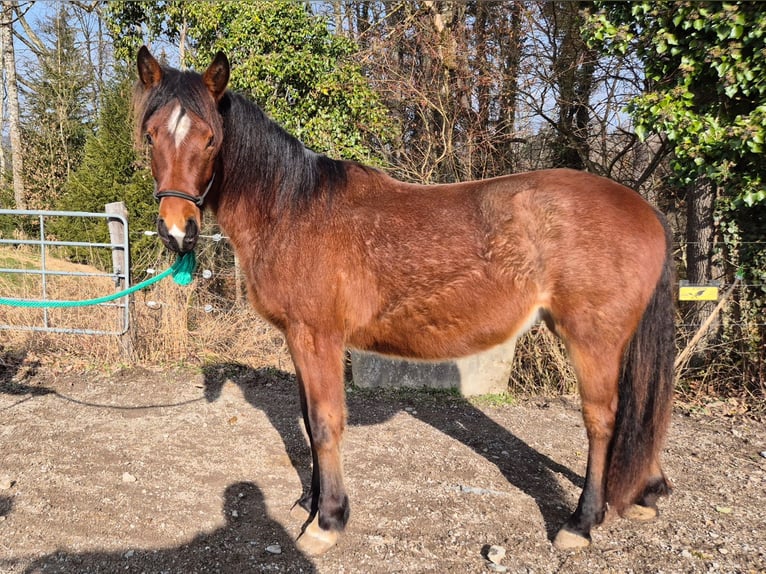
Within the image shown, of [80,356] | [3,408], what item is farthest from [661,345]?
[80,356]

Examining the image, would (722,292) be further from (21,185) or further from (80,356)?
(21,185)

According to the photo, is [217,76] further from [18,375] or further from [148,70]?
[18,375]

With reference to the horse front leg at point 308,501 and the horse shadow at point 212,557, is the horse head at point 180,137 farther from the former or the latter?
the horse shadow at point 212,557

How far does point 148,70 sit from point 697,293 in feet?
17.3

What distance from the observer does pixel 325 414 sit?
276cm

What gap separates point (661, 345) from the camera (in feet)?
9.02

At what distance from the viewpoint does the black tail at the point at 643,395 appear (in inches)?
106

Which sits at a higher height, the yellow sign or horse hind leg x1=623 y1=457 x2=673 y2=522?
the yellow sign

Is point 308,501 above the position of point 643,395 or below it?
below

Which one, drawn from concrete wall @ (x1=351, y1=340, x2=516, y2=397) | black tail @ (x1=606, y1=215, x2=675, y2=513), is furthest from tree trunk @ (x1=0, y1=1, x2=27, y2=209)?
black tail @ (x1=606, y1=215, x2=675, y2=513)

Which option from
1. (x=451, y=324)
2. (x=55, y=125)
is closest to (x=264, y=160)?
(x=451, y=324)

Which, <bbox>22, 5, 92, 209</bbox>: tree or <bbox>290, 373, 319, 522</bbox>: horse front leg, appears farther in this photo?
<bbox>22, 5, 92, 209</bbox>: tree

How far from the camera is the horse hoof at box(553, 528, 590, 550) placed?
2.66m

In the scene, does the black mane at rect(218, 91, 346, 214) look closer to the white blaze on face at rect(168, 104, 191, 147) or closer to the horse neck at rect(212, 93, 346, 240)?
the horse neck at rect(212, 93, 346, 240)
